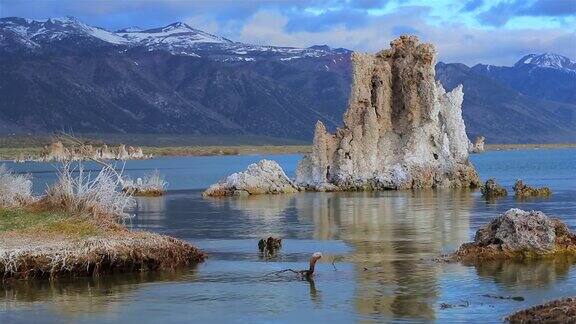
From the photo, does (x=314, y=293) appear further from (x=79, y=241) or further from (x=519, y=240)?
(x=519, y=240)

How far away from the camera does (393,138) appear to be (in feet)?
221

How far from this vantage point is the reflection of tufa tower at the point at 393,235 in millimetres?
22328

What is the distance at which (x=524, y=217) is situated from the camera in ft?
90.7

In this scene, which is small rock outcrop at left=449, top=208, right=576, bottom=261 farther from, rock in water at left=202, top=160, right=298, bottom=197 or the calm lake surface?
rock in water at left=202, top=160, right=298, bottom=197

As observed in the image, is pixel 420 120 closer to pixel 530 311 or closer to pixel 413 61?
pixel 413 61

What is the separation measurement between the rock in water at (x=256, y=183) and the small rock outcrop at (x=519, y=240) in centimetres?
3479

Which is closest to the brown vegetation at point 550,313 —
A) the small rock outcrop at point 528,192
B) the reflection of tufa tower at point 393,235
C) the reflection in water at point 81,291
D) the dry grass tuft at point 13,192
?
the reflection of tufa tower at point 393,235

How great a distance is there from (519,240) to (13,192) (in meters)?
18.4

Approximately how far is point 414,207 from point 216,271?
23.4 meters

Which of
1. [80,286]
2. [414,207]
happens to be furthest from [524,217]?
[414,207]

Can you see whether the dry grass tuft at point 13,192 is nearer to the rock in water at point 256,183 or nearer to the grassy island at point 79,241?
the grassy island at point 79,241

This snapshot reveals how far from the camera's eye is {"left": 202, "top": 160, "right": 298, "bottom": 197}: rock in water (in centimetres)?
6222

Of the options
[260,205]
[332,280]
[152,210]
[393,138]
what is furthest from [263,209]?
[332,280]

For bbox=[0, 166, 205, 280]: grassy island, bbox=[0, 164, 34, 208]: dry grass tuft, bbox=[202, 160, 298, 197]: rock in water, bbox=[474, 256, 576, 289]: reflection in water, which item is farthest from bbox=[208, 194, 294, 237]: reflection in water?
bbox=[474, 256, 576, 289]: reflection in water
